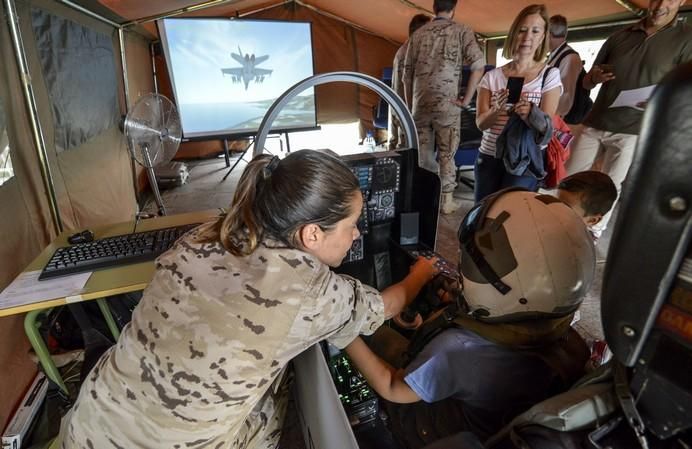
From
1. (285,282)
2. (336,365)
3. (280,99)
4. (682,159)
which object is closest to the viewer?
(682,159)

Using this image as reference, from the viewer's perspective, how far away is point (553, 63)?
204cm

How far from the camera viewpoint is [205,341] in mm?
650

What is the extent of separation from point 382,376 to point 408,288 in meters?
0.23

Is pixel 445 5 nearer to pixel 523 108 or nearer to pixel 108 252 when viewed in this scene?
pixel 523 108

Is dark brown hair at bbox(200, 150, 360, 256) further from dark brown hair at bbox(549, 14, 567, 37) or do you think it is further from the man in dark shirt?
dark brown hair at bbox(549, 14, 567, 37)

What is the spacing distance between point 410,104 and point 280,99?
2.05 meters

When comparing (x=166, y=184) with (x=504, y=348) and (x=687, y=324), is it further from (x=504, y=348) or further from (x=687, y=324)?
(x=687, y=324)

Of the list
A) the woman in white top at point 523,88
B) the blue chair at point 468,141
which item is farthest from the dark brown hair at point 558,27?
the blue chair at point 468,141

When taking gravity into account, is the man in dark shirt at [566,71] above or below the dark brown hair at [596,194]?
above

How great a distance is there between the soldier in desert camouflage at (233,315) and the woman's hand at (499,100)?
117 centimetres

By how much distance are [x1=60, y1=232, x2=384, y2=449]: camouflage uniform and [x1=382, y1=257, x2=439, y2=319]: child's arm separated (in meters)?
0.12

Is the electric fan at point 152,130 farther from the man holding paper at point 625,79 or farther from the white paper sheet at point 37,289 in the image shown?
the man holding paper at point 625,79

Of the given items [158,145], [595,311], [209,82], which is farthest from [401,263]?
[209,82]

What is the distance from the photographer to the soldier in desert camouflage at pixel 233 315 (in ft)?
2.16
